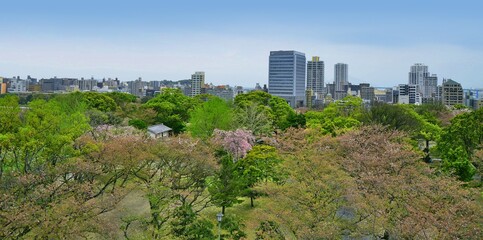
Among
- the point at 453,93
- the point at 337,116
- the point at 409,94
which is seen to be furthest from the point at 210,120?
the point at 409,94

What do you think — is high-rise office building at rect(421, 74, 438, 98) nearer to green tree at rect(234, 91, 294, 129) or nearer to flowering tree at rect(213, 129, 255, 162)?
green tree at rect(234, 91, 294, 129)

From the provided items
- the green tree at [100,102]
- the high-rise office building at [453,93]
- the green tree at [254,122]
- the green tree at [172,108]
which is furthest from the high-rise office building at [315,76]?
the green tree at [254,122]

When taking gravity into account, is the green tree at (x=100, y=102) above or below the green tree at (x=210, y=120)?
above

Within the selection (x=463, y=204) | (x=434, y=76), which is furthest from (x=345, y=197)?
(x=434, y=76)

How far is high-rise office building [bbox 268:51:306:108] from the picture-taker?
127 metres

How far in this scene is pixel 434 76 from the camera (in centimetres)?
19688

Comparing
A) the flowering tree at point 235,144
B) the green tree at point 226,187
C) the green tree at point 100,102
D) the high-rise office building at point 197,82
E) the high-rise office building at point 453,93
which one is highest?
the high-rise office building at point 197,82

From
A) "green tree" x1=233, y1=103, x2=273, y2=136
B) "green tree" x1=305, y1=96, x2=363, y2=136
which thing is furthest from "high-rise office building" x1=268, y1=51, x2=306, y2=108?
"green tree" x1=233, y1=103, x2=273, y2=136

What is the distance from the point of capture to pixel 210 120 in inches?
1272

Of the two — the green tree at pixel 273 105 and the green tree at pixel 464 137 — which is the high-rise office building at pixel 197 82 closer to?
the green tree at pixel 273 105

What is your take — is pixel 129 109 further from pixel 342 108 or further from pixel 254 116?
pixel 342 108

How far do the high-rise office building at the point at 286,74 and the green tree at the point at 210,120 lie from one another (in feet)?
305

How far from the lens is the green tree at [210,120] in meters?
31.2

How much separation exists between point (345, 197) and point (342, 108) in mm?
24535
